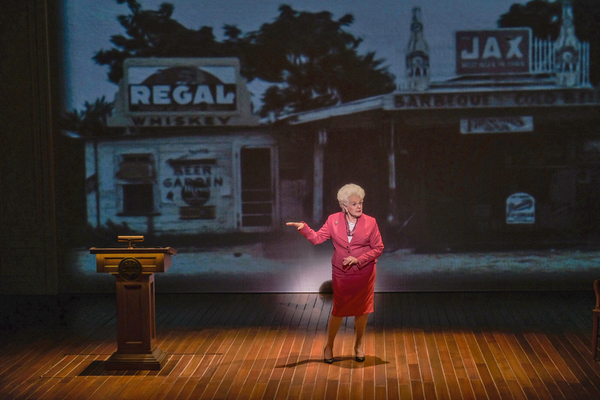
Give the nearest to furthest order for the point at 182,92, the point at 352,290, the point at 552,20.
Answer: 1. the point at 352,290
2. the point at 552,20
3. the point at 182,92

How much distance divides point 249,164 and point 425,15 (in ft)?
8.39

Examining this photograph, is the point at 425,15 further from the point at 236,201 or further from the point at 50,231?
the point at 50,231

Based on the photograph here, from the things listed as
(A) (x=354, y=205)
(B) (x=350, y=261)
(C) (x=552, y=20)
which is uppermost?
(C) (x=552, y=20)

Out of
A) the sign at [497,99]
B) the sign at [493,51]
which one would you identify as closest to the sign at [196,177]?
the sign at [497,99]

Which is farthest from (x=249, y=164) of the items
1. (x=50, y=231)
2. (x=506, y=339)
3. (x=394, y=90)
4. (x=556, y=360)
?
(x=556, y=360)

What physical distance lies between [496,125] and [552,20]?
4.19 feet

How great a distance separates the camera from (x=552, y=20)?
7.02 m

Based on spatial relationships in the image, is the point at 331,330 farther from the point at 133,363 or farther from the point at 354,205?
the point at 133,363

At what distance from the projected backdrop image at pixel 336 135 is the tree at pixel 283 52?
0.6 inches

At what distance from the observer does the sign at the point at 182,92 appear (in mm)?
7234

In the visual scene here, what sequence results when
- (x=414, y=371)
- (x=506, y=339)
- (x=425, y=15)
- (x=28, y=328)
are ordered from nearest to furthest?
(x=414, y=371) → (x=506, y=339) → (x=28, y=328) → (x=425, y=15)

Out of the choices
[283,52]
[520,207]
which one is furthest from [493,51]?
[283,52]

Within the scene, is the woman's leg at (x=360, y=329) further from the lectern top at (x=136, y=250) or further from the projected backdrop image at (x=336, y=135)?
the projected backdrop image at (x=336, y=135)

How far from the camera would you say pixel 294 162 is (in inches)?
287
